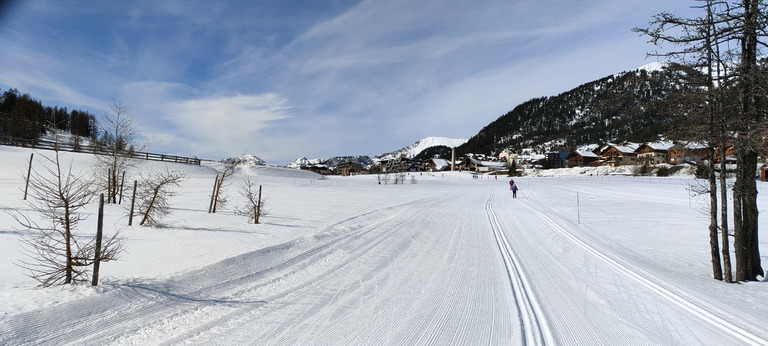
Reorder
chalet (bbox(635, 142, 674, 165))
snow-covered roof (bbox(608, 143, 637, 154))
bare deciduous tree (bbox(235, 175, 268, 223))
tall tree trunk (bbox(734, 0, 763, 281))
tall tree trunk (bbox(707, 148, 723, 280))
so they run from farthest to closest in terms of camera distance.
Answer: snow-covered roof (bbox(608, 143, 637, 154))
chalet (bbox(635, 142, 674, 165))
bare deciduous tree (bbox(235, 175, 268, 223))
tall tree trunk (bbox(707, 148, 723, 280))
tall tree trunk (bbox(734, 0, 763, 281))

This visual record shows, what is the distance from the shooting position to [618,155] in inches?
3536

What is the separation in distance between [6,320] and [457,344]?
5430mm

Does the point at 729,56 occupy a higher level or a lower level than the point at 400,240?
higher

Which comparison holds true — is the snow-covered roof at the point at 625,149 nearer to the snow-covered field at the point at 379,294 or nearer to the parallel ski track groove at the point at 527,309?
the snow-covered field at the point at 379,294

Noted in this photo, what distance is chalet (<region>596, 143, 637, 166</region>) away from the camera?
8731 centimetres

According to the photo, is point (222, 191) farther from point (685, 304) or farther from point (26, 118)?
point (26, 118)

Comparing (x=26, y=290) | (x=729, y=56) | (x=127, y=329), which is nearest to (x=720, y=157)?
(x=729, y=56)

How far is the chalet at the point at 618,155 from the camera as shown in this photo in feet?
286

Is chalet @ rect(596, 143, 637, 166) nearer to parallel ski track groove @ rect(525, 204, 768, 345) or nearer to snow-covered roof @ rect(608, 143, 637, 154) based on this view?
snow-covered roof @ rect(608, 143, 637, 154)

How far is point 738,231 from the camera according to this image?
299 inches

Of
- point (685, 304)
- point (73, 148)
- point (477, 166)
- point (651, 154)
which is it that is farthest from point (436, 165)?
point (685, 304)

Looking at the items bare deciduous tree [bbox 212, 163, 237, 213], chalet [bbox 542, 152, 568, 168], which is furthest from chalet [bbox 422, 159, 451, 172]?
bare deciduous tree [bbox 212, 163, 237, 213]

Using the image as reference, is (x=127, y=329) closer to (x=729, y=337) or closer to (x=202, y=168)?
(x=729, y=337)

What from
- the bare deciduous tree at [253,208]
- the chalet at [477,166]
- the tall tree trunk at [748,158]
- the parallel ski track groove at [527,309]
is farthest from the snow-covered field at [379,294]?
the chalet at [477,166]
